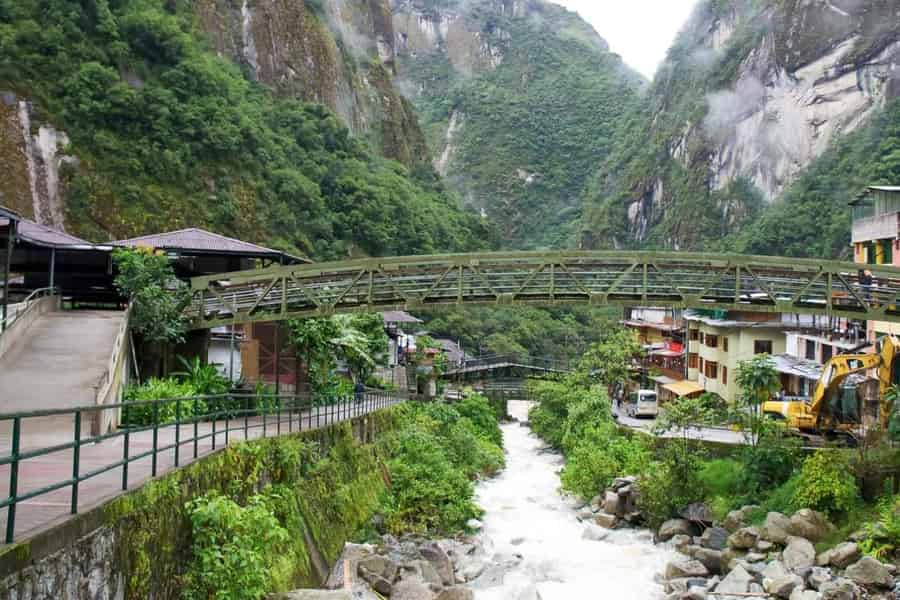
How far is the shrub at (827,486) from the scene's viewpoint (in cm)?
2331

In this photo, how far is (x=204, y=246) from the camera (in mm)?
26734

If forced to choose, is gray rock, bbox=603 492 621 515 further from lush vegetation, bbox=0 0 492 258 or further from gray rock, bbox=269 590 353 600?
lush vegetation, bbox=0 0 492 258

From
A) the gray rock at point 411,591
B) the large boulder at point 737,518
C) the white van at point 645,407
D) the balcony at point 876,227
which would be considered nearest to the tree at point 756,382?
the large boulder at point 737,518

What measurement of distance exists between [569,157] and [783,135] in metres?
79.3

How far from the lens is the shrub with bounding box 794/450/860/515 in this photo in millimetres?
23312

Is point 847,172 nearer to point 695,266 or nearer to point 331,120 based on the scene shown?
point 331,120

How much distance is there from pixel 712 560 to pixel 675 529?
12.0ft

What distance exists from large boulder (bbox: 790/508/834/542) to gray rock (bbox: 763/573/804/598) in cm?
333

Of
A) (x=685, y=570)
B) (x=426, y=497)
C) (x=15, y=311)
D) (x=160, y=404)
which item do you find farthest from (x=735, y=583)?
(x=15, y=311)

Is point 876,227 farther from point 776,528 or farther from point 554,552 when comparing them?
point 554,552

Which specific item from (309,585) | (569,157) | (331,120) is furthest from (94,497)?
(569,157)

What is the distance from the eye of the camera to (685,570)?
69.7 feet

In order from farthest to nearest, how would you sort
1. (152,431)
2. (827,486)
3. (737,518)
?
1. (737,518)
2. (827,486)
3. (152,431)

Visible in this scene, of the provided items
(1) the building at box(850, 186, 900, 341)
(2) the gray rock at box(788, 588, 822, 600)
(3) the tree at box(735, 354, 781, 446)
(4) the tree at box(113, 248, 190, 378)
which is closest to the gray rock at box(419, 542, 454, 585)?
(2) the gray rock at box(788, 588, 822, 600)
